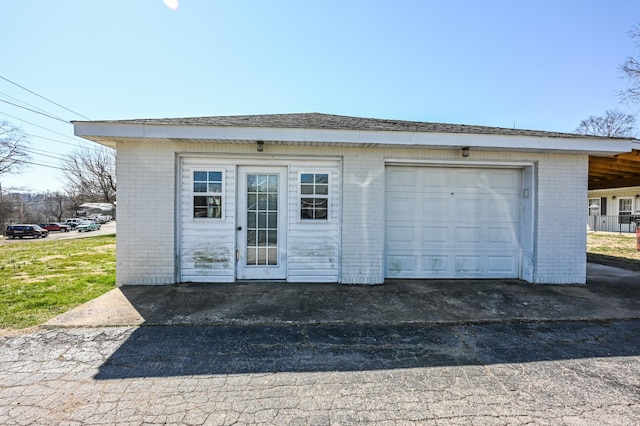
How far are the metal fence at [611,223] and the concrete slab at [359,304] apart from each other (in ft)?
61.3

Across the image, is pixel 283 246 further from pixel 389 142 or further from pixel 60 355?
pixel 60 355

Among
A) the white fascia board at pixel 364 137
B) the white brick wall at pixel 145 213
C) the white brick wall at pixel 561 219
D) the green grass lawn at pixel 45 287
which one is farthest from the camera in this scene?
the white brick wall at pixel 561 219

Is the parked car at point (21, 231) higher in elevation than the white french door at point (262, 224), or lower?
lower

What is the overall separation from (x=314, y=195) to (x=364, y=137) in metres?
1.44

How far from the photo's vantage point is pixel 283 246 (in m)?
5.94

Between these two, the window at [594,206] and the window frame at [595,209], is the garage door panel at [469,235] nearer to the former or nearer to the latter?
the window frame at [595,209]

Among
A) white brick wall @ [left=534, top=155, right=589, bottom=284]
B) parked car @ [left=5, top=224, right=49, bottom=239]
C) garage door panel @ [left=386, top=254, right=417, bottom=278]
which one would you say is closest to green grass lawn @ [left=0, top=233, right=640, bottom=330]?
white brick wall @ [left=534, top=155, right=589, bottom=284]

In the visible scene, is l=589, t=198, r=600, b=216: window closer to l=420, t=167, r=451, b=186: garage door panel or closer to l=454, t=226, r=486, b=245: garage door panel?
l=454, t=226, r=486, b=245: garage door panel

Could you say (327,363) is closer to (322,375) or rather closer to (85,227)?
(322,375)

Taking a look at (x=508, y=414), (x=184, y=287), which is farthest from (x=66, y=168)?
(x=508, y=414)

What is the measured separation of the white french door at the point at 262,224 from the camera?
19.4 ft

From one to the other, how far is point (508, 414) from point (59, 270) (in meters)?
9.52

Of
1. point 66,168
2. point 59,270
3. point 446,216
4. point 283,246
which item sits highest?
point 66,168

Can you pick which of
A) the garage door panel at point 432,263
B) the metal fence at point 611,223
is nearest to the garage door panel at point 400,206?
the garage door panel at point 432,263
